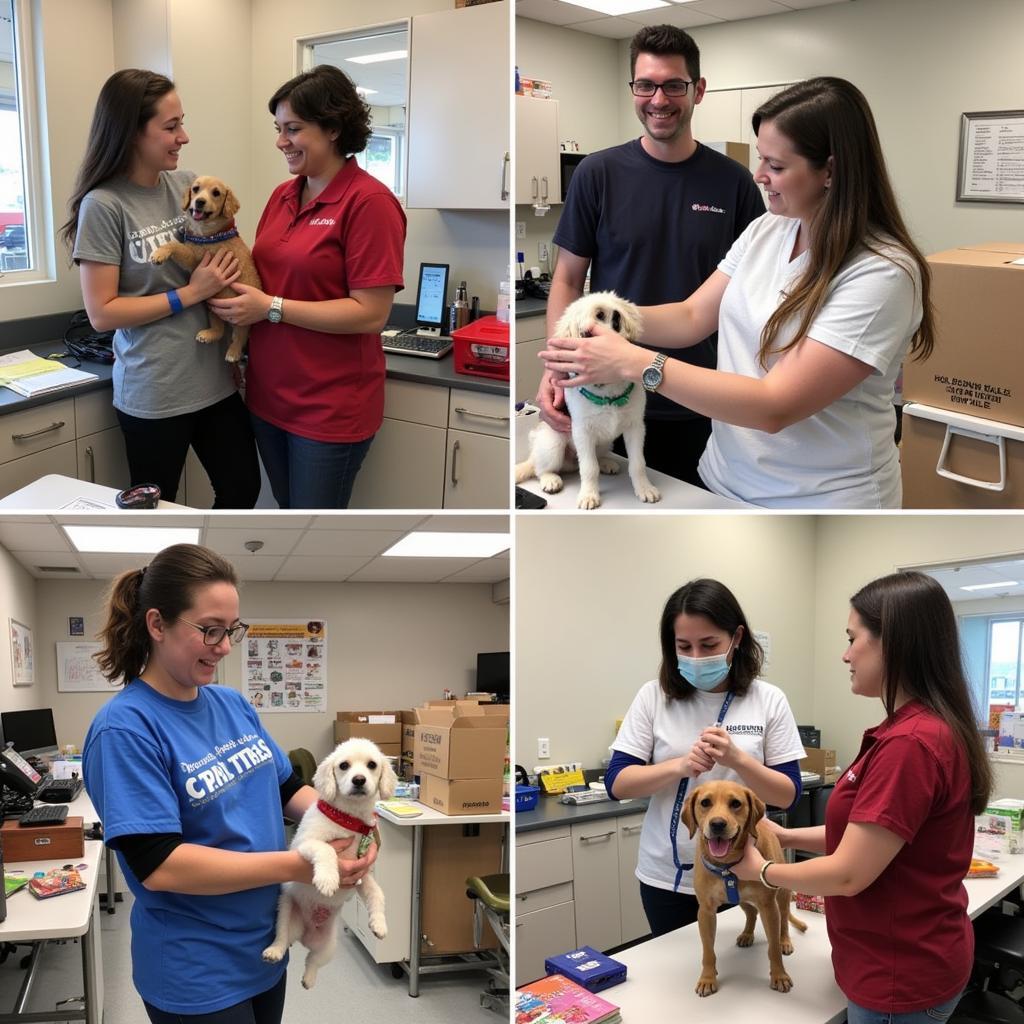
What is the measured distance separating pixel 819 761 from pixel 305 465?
3.59 m

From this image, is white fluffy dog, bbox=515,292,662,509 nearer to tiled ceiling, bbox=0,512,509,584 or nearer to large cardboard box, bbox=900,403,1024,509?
large cardboard box, bbox=900,403,1024,509

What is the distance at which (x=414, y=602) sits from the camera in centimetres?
724

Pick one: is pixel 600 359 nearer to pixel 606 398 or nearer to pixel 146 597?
pixel 606 398

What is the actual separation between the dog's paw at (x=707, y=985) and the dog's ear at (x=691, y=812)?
24 cm

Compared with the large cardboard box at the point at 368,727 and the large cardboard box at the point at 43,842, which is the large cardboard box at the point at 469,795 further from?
the large cardboard box at the point at 368,727

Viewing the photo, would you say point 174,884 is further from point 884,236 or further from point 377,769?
point 884,236

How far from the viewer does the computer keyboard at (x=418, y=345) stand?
3.70 metres

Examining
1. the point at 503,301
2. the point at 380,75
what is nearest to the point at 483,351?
the point at 503,301

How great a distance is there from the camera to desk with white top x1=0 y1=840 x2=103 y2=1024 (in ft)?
7.52

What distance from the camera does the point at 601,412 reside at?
6.01 feet

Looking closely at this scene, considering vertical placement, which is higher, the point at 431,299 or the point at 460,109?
the point at 460,109

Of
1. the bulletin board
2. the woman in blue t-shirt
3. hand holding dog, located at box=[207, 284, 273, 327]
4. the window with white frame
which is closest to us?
the woman in blue t-shirt

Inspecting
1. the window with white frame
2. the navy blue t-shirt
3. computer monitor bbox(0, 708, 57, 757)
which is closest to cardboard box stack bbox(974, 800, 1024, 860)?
the navy blue t-shirt

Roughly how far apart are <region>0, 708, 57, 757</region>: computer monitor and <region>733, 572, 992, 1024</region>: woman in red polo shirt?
4.26m
